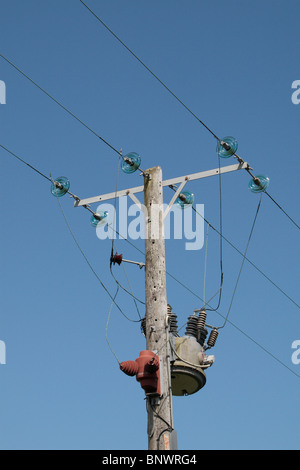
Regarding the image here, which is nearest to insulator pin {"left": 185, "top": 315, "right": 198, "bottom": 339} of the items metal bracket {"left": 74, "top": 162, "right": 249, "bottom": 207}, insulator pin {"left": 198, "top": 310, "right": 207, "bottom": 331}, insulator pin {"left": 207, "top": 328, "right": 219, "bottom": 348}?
insulator pin {"left": 198, "top": 310, "right": 207, "bottom": 331}

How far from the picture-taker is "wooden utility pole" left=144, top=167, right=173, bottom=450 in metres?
8.96

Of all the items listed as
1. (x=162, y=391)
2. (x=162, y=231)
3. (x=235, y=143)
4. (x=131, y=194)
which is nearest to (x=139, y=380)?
(x=162, y=391)

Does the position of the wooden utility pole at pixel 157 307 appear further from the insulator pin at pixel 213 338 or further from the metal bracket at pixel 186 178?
the insulator pin at pixel 213 338

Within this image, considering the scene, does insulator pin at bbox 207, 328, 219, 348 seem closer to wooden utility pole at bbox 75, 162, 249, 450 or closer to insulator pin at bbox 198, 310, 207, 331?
insulator pin at bbox 198, 310, 207, 331

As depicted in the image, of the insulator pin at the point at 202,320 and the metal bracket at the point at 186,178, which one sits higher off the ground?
the metal bracket at the point at 186,178

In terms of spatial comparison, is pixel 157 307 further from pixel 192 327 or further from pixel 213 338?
pixel 213 338

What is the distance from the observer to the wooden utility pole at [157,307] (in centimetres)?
896

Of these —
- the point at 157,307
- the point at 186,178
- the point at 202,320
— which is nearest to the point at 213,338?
the point at 202,320

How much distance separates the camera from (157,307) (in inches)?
383

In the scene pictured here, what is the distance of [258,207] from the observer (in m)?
12.4

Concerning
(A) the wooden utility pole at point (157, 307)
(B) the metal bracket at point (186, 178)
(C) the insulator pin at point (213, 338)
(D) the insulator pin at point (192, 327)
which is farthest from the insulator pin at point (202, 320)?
(B) the metal bracket at point (186, 178)

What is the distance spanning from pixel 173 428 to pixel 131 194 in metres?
3.81
